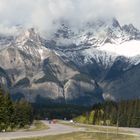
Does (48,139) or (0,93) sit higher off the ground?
(0,93)

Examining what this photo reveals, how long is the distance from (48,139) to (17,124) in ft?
218

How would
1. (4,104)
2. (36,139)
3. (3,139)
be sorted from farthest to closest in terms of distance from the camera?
(4,104), (36,139), (3,139)

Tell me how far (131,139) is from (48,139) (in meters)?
18.1

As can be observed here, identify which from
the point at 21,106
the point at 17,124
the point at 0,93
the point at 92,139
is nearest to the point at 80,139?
the point at 92,139

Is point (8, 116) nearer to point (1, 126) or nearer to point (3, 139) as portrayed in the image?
point (1, 126)

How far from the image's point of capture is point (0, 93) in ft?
407

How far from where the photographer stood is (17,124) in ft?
549

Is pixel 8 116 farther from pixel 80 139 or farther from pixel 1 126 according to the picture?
pixel 80 139

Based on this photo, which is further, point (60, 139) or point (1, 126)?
point (1, 126)

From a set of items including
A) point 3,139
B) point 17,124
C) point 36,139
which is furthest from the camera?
point 17,124

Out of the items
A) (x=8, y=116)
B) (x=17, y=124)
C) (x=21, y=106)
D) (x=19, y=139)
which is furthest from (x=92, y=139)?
(x=21, y=106)

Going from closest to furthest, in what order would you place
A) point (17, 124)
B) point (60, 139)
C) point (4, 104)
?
point (60, 139) → point (4, 104) → point (17, 124)

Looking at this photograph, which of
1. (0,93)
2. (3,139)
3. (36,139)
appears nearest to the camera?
(3,139)

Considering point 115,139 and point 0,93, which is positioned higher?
point 0,93
